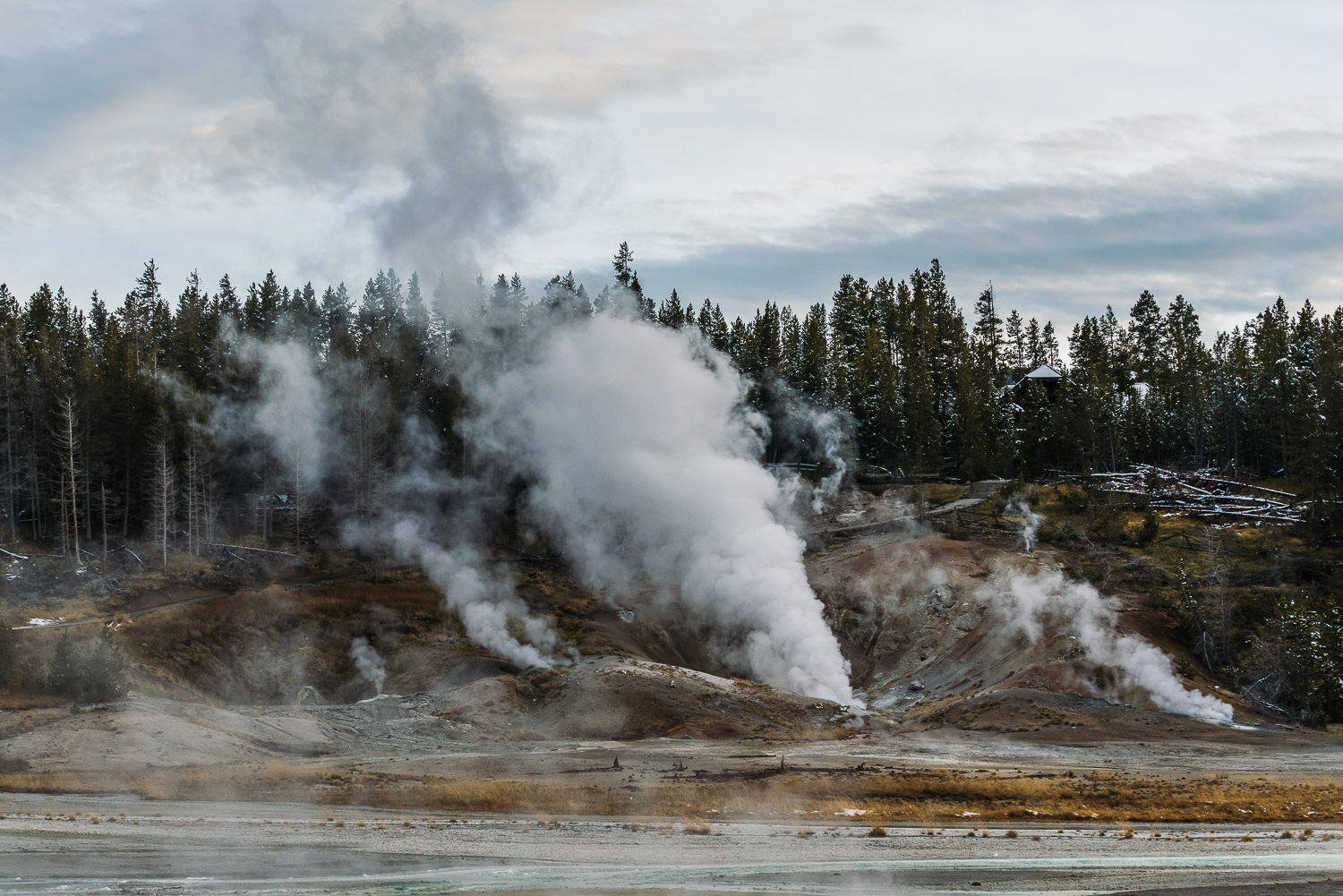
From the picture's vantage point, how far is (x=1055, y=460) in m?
92.5

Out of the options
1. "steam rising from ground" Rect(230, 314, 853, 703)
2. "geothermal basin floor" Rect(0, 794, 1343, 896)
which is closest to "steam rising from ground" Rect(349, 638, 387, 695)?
"steam rising from ground" Rect(230, 314, 853, 703)

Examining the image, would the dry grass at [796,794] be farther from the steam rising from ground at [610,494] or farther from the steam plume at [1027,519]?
the steam plume at [1027,519]

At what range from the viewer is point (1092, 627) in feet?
173

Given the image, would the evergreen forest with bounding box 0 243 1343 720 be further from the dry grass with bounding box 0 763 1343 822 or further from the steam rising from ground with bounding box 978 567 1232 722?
the dry grass with bounding box 0 763 1343 822

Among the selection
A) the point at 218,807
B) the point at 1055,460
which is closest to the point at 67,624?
the point at 218,807

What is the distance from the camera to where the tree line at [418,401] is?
7450 centimetres

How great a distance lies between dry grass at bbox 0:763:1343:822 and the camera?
1209 inches

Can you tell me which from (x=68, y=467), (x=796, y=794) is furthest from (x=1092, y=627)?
(x=68, y=467)

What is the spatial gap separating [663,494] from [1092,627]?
994 inches

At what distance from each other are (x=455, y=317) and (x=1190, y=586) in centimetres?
5544

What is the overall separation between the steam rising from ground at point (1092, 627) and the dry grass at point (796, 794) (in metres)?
13.6

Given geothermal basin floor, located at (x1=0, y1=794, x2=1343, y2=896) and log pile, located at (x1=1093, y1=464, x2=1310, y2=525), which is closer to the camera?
geothermal basin floor, located at (x1=0, y1=794, x2=1343, y2=896)

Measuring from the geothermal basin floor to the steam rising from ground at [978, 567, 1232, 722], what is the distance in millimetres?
19802

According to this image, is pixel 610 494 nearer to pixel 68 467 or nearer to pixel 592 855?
pixel 68 467
